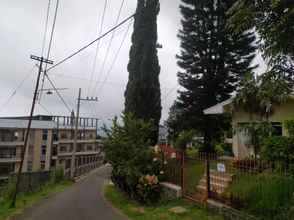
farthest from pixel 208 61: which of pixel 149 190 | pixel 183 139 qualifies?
pixel 149 190

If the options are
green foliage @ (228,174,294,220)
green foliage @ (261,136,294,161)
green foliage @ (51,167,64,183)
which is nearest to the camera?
green foliage @ (228,174,294,220)

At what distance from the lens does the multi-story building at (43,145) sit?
143 ft

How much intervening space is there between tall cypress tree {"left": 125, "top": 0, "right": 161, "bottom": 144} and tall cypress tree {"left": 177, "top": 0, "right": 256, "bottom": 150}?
2.29m

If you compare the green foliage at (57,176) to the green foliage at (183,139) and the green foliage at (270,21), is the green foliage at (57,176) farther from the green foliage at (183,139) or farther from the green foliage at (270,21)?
the green foliage at (270,21)

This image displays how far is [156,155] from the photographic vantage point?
37.8 feet

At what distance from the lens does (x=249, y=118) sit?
12.5m

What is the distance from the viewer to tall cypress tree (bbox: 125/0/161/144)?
1852 centimetres

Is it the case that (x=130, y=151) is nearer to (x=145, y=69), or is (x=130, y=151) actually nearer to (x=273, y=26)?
(x=273, y=26)

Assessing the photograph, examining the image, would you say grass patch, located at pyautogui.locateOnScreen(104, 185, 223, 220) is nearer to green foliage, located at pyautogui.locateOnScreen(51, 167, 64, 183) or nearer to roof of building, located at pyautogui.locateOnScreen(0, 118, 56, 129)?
green foliage, located at pyautogui.locateOnScreen(51, 167, 64, 183)

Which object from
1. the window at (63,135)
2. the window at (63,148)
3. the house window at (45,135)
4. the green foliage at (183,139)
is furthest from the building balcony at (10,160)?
the green foliage at (183,139)

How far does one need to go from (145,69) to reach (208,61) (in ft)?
15.5

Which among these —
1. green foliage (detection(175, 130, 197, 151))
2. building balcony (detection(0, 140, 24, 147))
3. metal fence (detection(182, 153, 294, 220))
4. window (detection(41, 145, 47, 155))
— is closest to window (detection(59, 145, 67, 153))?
window (detection(41, 145, 47, 155))

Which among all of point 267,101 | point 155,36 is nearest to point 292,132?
point 267,101

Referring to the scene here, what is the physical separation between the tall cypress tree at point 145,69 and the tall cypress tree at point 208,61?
229 centimetres
